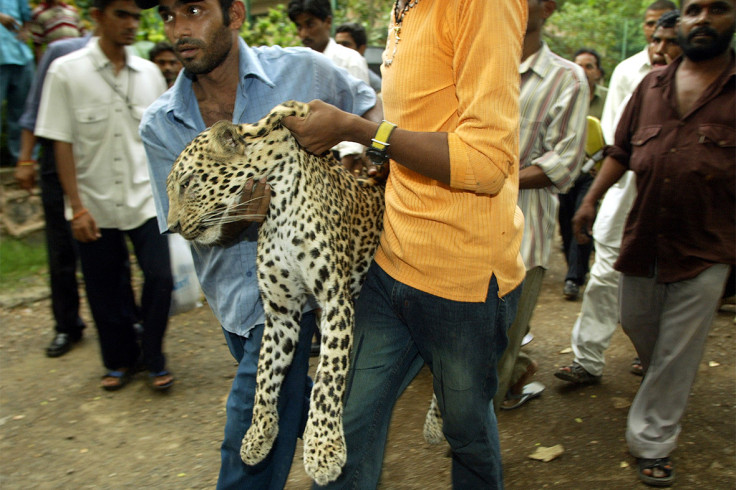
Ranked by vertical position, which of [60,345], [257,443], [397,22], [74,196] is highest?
[397,22]

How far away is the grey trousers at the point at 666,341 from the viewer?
3.50m

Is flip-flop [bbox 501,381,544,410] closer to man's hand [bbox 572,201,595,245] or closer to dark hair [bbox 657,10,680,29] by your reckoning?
man's hand [bbox 572,201,595,245]

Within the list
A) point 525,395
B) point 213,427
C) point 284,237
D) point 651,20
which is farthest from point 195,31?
point 651,20

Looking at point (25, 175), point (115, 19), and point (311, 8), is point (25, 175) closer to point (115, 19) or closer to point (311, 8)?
point (115, 19)

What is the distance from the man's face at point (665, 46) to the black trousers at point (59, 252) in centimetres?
477

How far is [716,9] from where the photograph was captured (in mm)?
3500

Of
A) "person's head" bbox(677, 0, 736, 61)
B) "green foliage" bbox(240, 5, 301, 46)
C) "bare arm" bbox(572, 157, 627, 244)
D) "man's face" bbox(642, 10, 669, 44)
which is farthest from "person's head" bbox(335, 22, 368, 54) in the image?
"person's head" bbox(677, 0, 736, 61)

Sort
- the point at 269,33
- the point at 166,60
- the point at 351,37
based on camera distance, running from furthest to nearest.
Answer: the point at 269,33
the point at 351,37
the point at 166,60

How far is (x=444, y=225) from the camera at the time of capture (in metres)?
2.22

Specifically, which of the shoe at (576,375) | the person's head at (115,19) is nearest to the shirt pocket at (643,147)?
the shoe at (576,375)

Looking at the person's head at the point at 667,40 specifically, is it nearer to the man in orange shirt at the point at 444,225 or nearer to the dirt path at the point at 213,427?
the dirt path at the point at 213,427

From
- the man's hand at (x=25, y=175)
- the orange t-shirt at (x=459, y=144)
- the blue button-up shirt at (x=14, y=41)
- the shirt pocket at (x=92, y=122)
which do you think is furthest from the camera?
the blue button-up shirt at (x=14, y=41)

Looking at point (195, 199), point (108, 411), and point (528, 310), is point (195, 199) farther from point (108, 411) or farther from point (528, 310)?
point (108, 411)

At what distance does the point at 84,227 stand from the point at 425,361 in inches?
118
